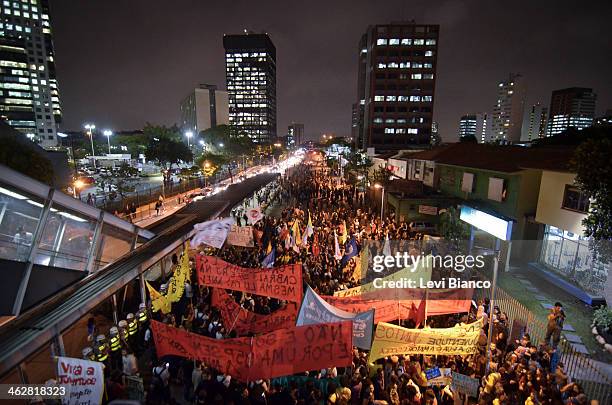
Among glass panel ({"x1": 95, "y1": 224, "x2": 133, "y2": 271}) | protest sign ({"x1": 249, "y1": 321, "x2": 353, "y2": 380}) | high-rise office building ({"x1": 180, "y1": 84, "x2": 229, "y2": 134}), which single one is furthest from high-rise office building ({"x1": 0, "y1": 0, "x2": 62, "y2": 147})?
protest sign ({"x1": 249, "y1": 321, "x2": 353, "y2": 380})

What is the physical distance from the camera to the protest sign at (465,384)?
7301mm

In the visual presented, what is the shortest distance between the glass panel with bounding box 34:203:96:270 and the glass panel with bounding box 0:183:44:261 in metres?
0.34

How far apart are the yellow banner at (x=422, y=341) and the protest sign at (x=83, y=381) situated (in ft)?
18.4

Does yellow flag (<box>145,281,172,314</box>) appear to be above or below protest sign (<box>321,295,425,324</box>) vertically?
below

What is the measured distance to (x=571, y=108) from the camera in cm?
17088

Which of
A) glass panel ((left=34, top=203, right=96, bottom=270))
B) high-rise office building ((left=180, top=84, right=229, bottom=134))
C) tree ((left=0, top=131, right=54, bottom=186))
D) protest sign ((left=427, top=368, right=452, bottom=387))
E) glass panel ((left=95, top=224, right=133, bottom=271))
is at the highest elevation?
high-rise office building ((left=180, top=84, right=229, bottom=134))

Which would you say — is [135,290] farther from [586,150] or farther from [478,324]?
[586,150]

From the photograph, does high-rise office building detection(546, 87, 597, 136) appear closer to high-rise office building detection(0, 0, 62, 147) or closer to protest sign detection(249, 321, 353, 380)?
protest sign detection(249, 321, 353, 380)

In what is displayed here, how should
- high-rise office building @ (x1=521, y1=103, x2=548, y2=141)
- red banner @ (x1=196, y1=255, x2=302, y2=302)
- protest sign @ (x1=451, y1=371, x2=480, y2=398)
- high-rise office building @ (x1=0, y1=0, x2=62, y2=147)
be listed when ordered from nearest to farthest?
protest sign @ (x1=451, y1=371, x2=480, y2=398)
red banner @ (x1=196, y1=255, x2=302, y2=302)
high-rise office building @ (x1=0, y1=0, x2=62, y2=147)
high-rise office building @ (x1=521, y1=103, x2=548, y2=141)

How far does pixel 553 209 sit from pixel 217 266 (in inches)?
608

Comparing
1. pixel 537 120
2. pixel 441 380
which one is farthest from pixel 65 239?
pixel 537 120

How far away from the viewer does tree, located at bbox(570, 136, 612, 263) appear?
10773 millimetres

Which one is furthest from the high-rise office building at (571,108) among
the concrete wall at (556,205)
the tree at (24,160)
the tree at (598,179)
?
the tree at (24,160)

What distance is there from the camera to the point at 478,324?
26.6 feet
